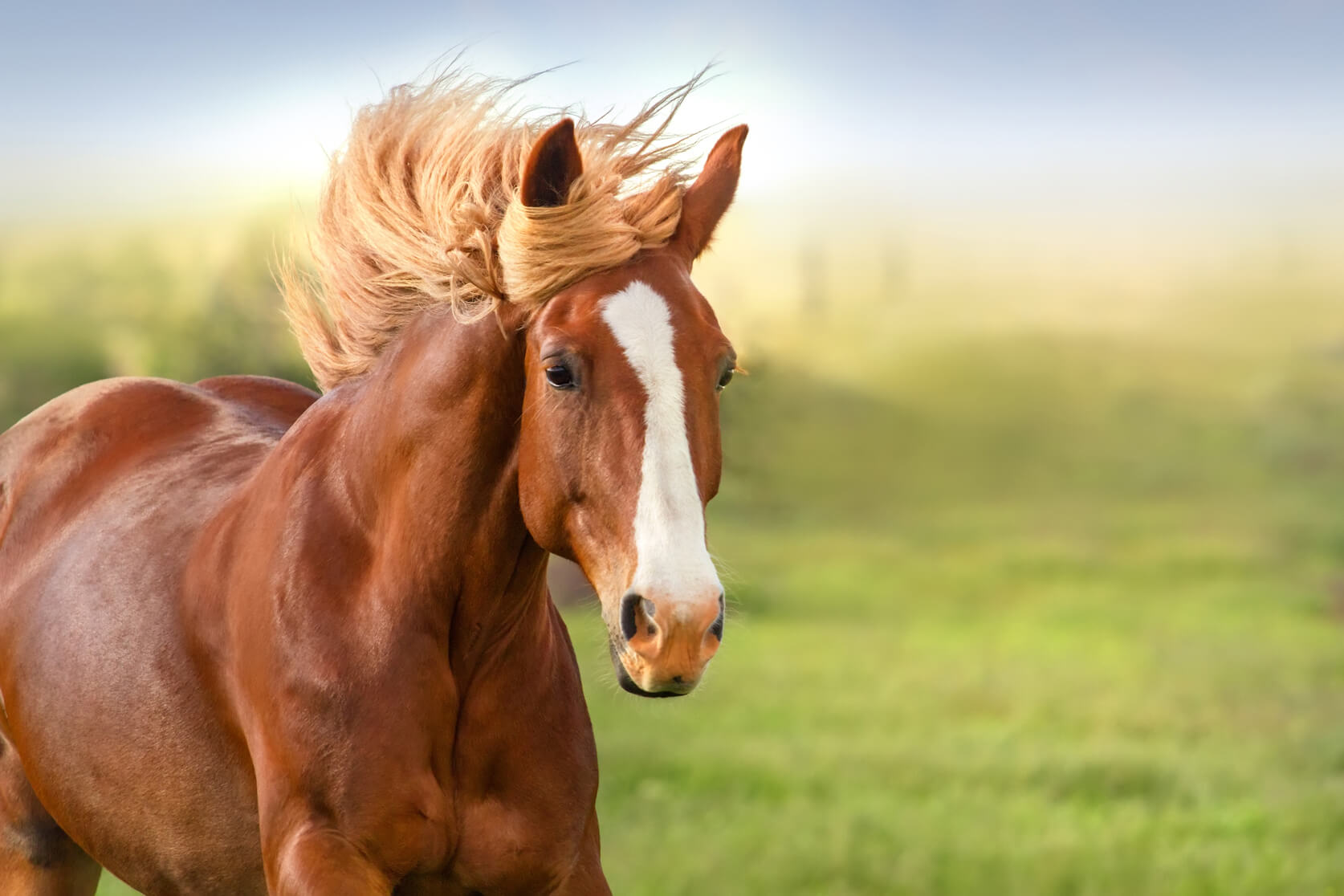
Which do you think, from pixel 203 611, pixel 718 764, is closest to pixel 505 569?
pixel 203 611

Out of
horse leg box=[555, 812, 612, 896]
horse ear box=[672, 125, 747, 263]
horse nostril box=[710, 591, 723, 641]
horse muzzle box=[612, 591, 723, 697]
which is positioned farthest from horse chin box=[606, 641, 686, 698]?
horse ear box=[672, 125, 747, 263]

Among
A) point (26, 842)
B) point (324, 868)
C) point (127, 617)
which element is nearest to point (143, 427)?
point (127, 617)

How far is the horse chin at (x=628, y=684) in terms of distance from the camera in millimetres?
2491

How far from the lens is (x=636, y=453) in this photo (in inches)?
100.0

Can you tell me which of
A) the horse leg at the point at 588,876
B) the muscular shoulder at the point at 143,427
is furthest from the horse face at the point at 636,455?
the muscular shoulder at the point at 143,427

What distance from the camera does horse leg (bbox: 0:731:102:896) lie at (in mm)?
3932

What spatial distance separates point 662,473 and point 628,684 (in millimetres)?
358

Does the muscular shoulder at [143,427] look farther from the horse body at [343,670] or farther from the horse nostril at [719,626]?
the horse nostril at [719,626]

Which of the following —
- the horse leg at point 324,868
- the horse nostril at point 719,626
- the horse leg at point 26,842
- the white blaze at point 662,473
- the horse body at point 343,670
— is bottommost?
the horse leg at point 26,842

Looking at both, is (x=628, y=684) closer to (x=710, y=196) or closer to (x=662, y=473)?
(x=662, y=473)

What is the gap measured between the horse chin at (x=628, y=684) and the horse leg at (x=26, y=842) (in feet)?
7.02

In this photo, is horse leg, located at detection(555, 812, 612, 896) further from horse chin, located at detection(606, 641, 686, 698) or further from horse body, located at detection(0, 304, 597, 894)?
horse chin, located at detection(606, 641, 686, 698)

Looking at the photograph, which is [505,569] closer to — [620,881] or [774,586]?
[620,881]

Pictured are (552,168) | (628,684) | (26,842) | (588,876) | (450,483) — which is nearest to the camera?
(628,684)
